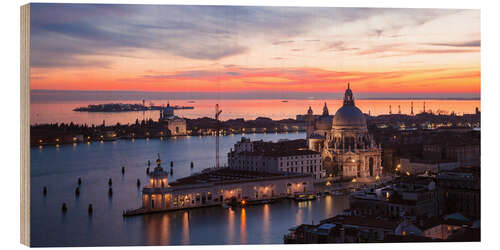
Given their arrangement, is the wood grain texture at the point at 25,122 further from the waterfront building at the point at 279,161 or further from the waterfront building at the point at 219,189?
the waterfront building at the point at 279,161

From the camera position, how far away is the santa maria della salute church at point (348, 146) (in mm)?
17062

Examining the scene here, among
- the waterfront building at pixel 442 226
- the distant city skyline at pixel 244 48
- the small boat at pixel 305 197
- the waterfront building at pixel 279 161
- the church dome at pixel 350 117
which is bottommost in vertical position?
the small boat at pixel 305 197

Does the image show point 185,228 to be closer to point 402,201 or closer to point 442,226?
point 402,201

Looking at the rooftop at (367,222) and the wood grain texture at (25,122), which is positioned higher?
the wood grain texture at (25,122)

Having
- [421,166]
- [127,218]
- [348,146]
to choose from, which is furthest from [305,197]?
[421,166]

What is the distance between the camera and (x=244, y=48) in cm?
982

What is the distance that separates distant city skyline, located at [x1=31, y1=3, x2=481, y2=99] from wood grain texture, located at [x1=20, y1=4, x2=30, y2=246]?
94 millimetres

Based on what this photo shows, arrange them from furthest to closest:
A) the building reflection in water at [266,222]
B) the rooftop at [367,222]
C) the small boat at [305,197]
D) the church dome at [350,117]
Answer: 1. the church dome at [350,117]
2. the small boat at [305,197]
3. the building reflection in water at [266,222]
4. the rooftop at [367,222]

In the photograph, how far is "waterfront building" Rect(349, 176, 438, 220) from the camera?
10852 millimetres

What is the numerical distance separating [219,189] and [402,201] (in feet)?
11.1

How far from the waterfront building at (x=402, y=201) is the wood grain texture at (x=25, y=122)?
5020 millimetres

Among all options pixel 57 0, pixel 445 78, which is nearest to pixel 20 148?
pixel 57 0

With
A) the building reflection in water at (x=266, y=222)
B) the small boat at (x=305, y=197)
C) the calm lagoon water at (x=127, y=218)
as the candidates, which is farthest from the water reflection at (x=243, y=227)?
the small boat at (x=305, y=197)

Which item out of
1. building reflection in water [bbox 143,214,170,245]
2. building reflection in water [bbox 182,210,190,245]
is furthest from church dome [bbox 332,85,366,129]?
building reflection in water [bbox 143,214,170,245]
